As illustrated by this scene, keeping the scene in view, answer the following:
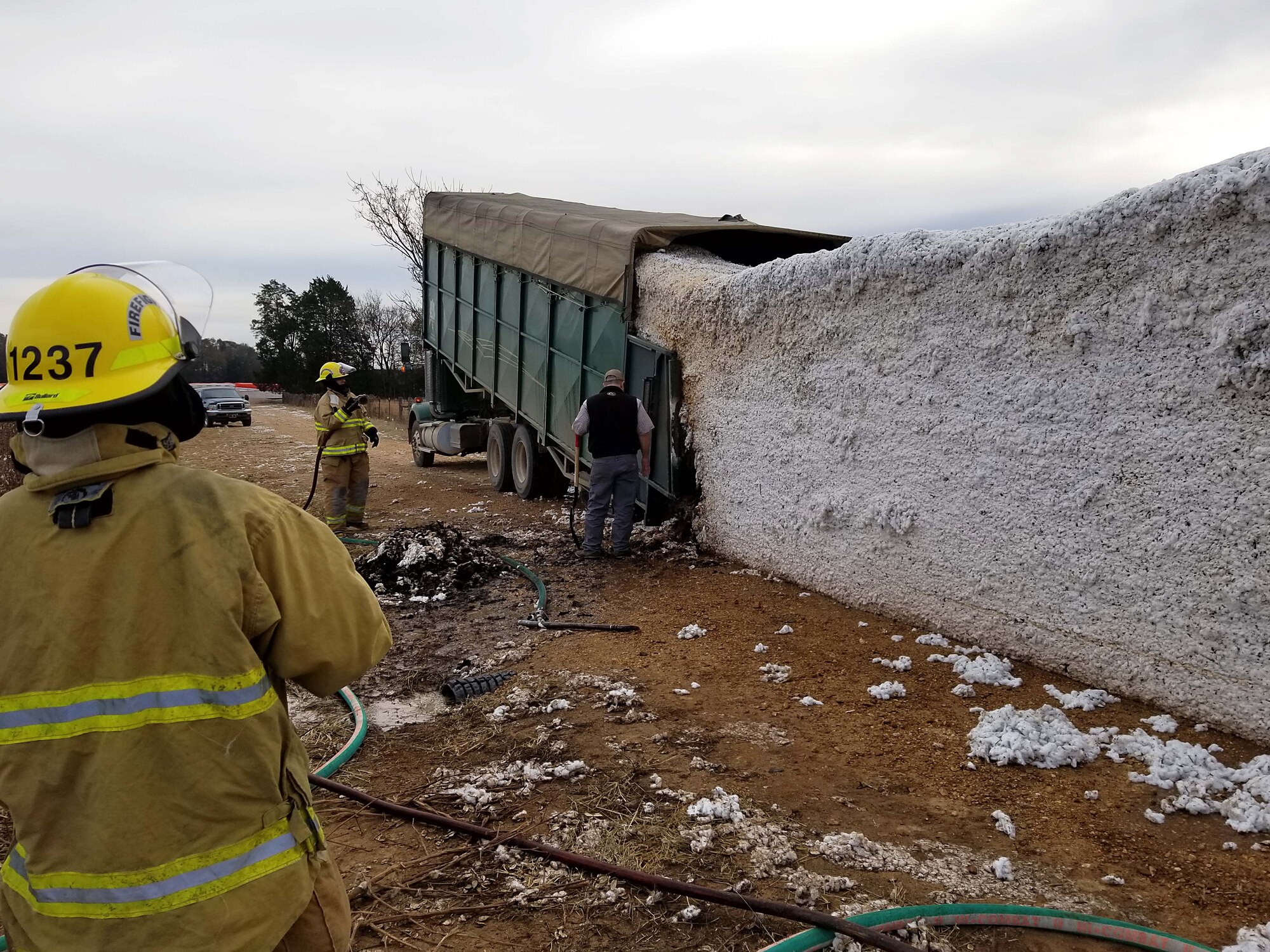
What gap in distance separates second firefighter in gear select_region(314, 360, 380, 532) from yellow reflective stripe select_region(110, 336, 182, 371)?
301 inches

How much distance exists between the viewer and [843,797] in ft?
11.6

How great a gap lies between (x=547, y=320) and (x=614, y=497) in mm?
2696

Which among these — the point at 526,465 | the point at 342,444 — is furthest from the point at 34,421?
the point at 526,465

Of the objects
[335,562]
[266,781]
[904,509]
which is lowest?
[904,509]

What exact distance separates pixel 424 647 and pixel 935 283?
409cm

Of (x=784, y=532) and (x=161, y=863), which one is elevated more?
(x=161, y=863)

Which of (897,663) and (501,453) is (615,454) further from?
(501,453)

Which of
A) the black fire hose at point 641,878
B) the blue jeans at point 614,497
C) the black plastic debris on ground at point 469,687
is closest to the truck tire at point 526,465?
the blue jeans at point 614,497

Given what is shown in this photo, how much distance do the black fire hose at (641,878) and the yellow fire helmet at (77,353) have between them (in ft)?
6.65

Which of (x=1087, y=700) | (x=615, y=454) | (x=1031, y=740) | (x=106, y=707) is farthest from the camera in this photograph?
(x=615, y=454)

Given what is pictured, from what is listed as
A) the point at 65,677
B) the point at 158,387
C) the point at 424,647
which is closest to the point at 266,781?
the point at 65,677

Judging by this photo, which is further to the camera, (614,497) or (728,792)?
(614,497)

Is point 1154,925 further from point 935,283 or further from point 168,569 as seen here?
point 935,283

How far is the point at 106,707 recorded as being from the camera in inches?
56.9
